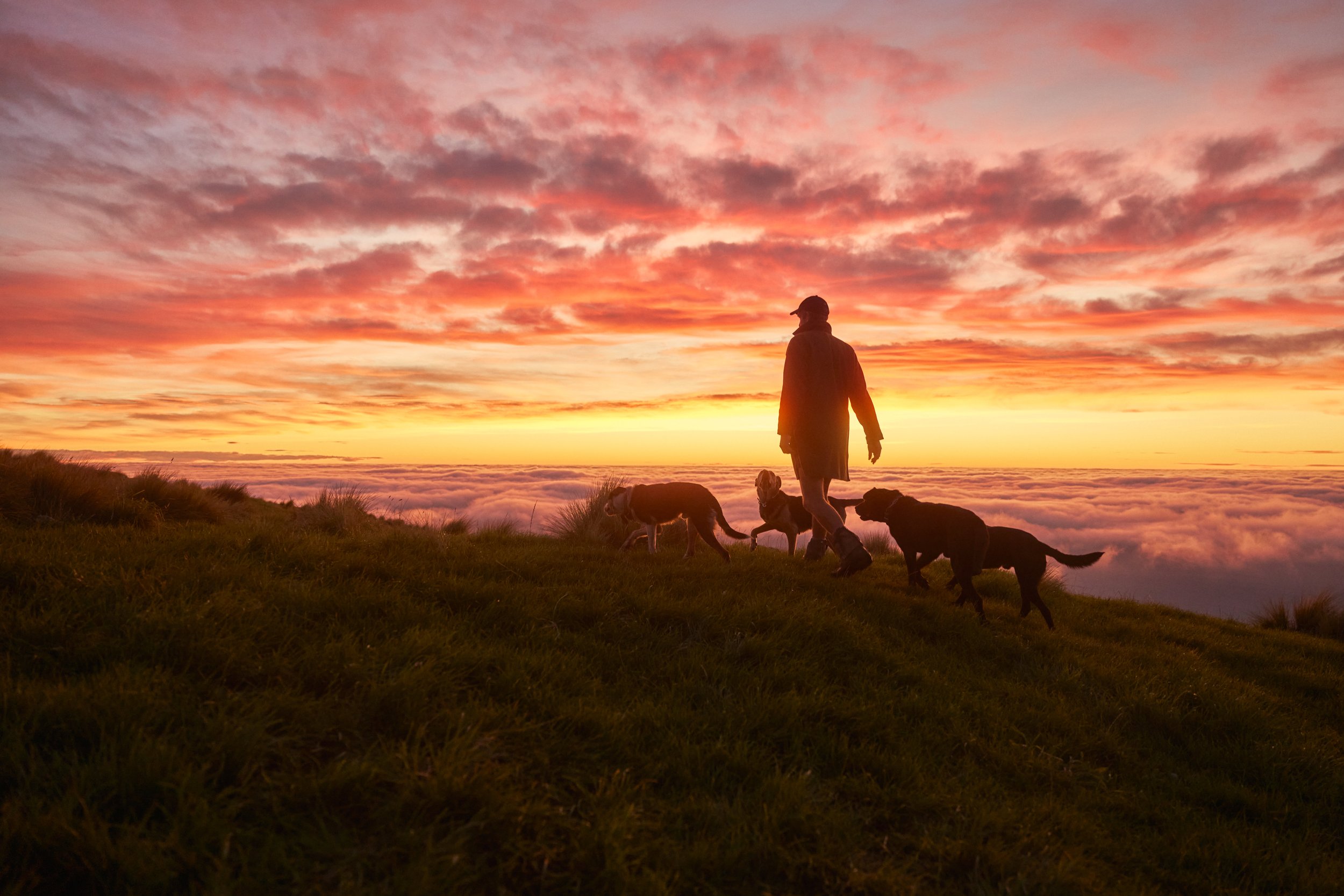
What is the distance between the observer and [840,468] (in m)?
9.16

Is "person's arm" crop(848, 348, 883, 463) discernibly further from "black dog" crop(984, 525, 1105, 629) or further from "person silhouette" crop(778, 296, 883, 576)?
"black dog" crop(984, 525, 1105, 629)

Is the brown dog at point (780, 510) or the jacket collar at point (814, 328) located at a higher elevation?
the jacket collar at point (814, 328)

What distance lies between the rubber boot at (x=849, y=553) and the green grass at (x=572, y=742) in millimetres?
1117

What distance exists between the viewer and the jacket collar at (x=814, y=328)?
926 cm

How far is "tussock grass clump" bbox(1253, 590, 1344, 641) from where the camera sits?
11.8m

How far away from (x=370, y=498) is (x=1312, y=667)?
15468mm

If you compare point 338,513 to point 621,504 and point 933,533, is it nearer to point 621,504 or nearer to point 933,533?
point 621,504

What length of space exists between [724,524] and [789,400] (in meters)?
1.94

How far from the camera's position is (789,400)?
30.2 feet

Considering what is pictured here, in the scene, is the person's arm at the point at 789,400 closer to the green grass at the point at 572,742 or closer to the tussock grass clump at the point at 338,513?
the green grass at the point at 572,742

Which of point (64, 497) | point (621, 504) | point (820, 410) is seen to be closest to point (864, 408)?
point (820, 410)

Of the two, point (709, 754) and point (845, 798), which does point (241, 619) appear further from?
point (845, 798)

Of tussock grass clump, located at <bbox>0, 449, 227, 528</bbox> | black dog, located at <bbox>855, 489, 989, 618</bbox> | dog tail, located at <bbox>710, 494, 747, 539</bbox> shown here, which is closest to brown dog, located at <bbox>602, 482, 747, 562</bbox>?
dog tail, located at <bbox>710, 494, 747, 539</bbox>

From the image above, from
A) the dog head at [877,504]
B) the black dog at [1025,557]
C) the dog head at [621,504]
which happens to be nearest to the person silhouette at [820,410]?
the dog head at [877,504]
